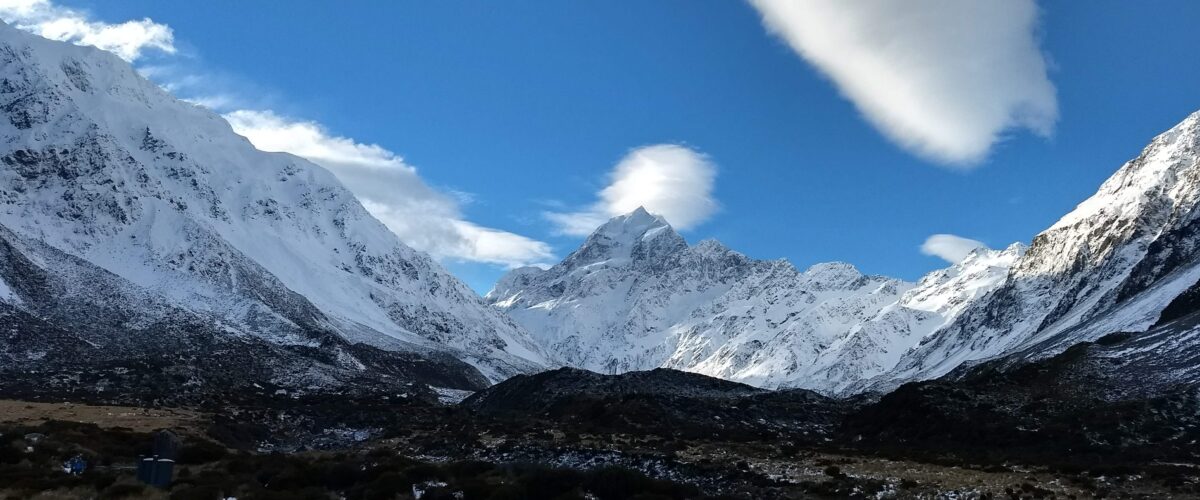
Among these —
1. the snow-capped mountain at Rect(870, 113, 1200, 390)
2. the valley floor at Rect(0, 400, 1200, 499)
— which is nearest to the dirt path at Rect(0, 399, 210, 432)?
the valley floor at Rect(0, 400, 1200, 499)

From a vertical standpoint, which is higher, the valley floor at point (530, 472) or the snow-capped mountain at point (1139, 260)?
the snow-capped mountain at point (1139, 260)

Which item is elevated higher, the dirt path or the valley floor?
the valley floor

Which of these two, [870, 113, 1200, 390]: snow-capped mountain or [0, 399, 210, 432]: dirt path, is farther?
[870, 113, 1200, 390]: snow-capped mountain

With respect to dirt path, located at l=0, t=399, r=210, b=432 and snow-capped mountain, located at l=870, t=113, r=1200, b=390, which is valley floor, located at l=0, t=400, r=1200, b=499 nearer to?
dirt path, located at l=0, t=399, r=210, b=432

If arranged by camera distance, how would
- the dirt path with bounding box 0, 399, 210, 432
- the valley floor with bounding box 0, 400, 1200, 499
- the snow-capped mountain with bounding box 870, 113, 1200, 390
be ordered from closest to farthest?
the valley floor with bounding box 0, 400, 1200, 499
the dirt path with bounding box 0, 399, 210, 432
the snow-capped mountain with bounding box 870, 113, 1200, 390

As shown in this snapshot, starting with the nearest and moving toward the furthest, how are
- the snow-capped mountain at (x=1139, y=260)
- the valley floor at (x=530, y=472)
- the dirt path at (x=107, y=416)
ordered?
1. the valley floor at (x=530, y=472)
2. the dirt path at (x=107, y=416)
3. the snow-capped mountain at (x=1139, y=260)

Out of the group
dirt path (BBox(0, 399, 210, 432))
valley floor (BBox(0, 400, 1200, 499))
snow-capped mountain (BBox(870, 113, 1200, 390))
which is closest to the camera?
valley floor (BBox(0, 400, 1200, 499))

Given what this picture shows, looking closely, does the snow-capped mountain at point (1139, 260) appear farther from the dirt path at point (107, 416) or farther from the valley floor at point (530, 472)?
the dirt path at point (107, 416)

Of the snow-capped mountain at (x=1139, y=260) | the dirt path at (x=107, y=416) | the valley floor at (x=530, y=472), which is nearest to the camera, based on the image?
the valley floor at (x=530, y=472)

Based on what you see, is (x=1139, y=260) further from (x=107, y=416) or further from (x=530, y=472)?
(x=107, y=416)

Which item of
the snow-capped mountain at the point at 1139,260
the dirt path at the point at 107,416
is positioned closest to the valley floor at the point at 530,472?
the dirt path at the point at 107,416

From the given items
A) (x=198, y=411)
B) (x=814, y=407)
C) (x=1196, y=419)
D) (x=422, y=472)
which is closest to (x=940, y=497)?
(x=422, y=472)

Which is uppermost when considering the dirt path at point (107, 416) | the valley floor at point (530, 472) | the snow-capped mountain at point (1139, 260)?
the snow-capped mountain at point (1139, 260)

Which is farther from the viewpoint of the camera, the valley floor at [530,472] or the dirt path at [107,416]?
the dirt path at [107,416]
